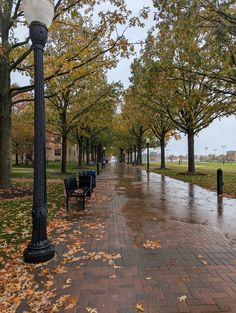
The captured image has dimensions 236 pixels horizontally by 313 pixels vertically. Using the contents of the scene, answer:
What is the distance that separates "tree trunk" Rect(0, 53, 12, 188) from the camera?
10.9 meters

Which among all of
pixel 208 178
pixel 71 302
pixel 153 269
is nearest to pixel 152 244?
pixel 153 269

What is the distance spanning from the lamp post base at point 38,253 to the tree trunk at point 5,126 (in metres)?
7.58

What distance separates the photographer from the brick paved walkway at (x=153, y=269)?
3.12 m

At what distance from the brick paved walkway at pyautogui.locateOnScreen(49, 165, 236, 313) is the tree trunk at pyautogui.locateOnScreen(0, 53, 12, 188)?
5.78 meters

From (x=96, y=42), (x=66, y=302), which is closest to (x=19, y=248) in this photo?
(x=66, y=302)

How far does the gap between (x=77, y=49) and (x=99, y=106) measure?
7.95 meters

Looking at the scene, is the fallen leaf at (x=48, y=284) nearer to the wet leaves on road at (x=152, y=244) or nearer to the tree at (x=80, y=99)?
the wet leaves on road at (x=152, y=244)

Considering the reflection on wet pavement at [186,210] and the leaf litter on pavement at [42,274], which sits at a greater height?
the reflection on wet pavement at [186,210]

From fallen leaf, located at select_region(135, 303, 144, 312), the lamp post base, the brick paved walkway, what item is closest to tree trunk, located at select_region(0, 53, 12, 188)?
the brick paved walkway

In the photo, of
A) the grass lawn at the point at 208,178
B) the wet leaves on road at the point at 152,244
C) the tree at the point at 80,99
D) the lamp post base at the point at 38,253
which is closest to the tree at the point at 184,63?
the grass lawn at the point at 208,178

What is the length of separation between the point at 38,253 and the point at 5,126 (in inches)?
315

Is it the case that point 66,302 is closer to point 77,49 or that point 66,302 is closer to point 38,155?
point 38,155

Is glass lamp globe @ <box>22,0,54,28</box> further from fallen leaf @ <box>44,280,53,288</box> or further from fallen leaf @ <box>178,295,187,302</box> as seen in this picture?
fallen leaf @ <box>178,295,187,302</box>

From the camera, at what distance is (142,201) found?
392 inches
